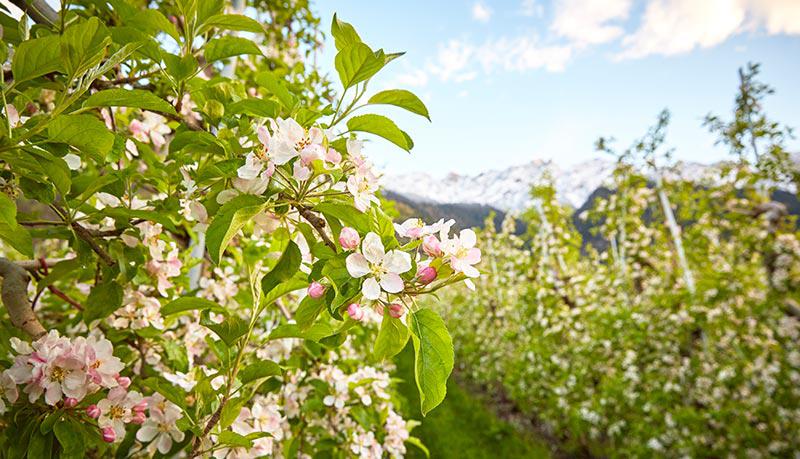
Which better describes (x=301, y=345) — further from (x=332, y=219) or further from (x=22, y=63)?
(x=22, y=63)

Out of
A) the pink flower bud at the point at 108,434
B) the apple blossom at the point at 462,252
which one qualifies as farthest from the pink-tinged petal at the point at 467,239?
the pink flower bud at the point at 108,434

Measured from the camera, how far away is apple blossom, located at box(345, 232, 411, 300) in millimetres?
574

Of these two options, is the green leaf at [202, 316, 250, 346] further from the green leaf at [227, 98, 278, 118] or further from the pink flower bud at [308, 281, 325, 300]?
the green leaf at [227, 98, 278, 118]

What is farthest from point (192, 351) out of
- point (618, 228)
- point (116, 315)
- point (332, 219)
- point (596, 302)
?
point (618, 228)

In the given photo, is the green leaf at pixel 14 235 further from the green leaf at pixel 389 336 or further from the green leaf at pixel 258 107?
the green leaf at pixel 389 336

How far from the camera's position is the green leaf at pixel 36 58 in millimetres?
566

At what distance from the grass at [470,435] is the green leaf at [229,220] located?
13.0 ft

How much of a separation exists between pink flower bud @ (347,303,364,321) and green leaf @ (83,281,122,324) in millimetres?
616

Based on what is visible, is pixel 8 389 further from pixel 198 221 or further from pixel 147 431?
pixel 198 221

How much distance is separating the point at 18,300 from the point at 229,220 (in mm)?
646

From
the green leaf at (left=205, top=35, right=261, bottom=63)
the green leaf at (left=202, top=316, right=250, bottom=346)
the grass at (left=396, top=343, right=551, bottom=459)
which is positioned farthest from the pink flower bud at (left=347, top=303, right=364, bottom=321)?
the grass at (left=396, top=343, right=551, bottom=459)

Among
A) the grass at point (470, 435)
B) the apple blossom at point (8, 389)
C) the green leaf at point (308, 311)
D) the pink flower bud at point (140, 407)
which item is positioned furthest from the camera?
the grass at point (470, 435)

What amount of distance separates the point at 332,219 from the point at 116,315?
0.92m

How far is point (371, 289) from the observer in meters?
0.56
